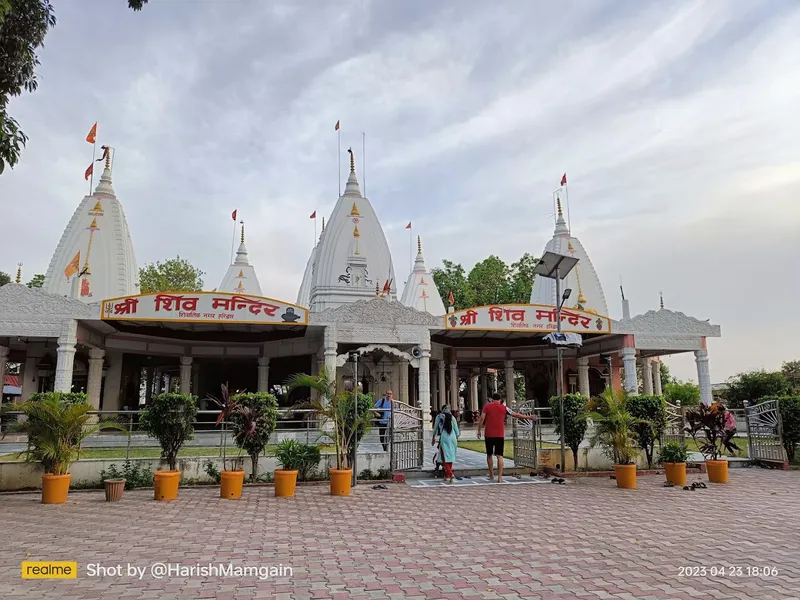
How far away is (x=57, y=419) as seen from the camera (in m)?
7.55

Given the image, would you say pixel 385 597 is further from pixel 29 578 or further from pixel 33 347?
pixel 33 347

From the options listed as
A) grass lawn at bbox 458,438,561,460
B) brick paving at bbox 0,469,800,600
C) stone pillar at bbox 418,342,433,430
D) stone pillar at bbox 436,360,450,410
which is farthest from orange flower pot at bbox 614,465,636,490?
stone pillar at bbox 436,360,450,410

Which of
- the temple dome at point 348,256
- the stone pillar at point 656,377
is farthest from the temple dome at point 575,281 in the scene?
the temple dome at point 348,256

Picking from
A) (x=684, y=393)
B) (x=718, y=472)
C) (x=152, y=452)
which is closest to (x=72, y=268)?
(x=152, y=452)

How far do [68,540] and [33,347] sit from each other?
1746 centimetres

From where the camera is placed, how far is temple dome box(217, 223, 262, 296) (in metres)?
32.2

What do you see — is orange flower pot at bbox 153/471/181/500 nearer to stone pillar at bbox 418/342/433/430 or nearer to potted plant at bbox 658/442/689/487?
potted plant at bbox 658/442/689/487

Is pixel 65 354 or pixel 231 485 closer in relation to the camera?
pixel 231 485

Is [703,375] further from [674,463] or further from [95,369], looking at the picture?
[95,369]

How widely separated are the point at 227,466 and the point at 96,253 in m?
16.5

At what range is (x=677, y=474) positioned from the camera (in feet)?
29.1

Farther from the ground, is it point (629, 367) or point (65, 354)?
point (65, 354)

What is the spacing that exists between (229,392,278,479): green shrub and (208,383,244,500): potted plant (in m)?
0.09
